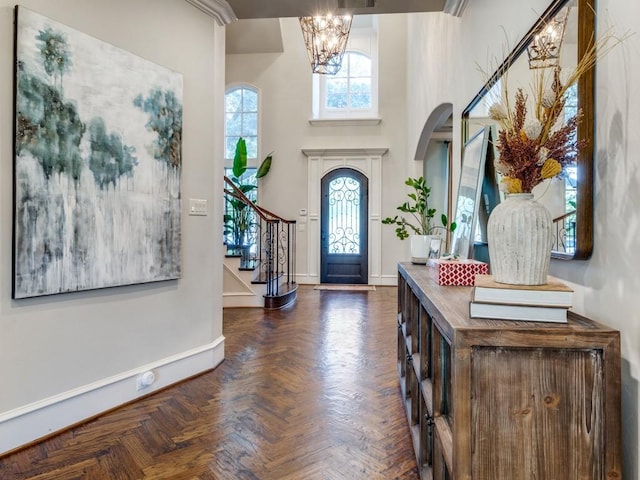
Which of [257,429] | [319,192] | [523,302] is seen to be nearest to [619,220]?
[523,302]

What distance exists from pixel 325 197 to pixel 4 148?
583 cm

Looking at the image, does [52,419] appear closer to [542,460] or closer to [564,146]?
[542,460]

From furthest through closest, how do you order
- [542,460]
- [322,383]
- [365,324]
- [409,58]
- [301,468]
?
[409,58] < [365,324] < [322,383] < [301,468] < [542,460]

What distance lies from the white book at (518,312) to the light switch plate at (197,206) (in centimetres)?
225

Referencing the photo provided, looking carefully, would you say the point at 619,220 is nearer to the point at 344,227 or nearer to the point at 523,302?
the point at 523,302

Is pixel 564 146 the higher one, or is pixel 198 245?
pixel 564 146

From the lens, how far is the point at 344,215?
7.36 metres

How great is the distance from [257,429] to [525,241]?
68.1 inches

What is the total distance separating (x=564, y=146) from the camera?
3.44 ft

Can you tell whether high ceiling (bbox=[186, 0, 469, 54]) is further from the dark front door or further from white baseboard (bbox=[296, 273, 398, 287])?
white baseboard (bbox=[296, 273, 398, 287])

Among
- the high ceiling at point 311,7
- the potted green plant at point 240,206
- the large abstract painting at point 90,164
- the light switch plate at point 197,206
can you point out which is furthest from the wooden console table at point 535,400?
the potted green plant at point 240,206

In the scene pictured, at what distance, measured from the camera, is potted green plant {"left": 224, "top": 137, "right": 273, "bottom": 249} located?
6.21 m

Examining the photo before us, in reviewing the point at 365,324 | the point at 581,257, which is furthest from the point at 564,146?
the point at 365,324

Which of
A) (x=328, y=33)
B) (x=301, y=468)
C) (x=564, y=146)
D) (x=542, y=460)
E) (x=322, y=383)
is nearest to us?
(x=542, y=460)
